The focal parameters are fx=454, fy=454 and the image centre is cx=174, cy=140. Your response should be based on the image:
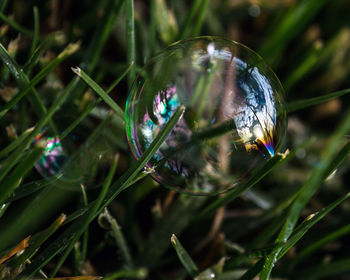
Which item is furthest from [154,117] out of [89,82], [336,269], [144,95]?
[336,269]

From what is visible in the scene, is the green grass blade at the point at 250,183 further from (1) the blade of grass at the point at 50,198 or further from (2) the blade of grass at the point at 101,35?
(2) the blade of grass at the point at 101,35

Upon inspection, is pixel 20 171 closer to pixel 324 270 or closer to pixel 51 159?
pixel 51 159

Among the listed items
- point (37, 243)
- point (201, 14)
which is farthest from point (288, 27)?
point (37, 243)

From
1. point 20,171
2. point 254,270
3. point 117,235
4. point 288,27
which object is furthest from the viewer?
point 288,27

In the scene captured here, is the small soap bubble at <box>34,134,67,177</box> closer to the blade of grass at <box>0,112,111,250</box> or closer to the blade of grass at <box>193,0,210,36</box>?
the blade of grass at <box>0,112,111,250</box>

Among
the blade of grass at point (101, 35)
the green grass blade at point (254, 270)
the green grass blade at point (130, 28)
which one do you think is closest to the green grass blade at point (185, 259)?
the green grass blade at point (254, 270)

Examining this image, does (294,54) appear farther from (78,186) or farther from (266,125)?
(78,186)

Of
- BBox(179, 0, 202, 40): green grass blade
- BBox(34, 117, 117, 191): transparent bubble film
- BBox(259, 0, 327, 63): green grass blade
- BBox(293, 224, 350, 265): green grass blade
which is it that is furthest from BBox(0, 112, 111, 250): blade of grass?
BBox(259, 0, 327, 63): green grass blade
